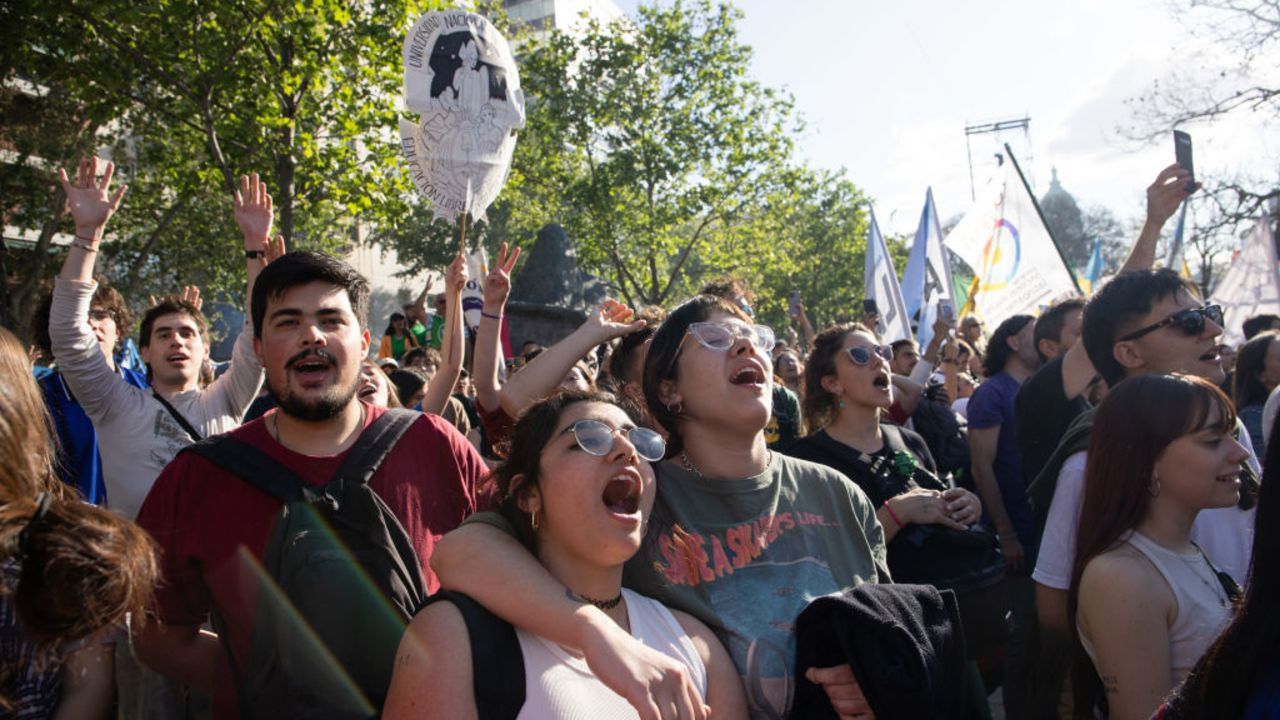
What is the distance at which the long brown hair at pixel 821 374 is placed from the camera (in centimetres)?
427

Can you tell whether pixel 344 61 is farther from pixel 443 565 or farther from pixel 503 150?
pixel 443 565

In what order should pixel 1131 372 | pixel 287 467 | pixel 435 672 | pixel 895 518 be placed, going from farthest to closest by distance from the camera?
1. pixel 1131 372
2. pixel 895 518
3. pixel 287 467
4. pixel 435 672

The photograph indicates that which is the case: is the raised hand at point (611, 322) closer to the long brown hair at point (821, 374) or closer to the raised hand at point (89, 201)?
the long brown hair at point (821, 374)

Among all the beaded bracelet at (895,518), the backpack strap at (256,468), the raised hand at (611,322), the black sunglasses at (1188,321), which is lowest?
the beaded bracelet at (895,518)

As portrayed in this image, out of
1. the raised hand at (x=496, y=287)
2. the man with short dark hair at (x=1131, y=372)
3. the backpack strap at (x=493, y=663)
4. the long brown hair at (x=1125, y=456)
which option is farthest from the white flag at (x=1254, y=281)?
the backpack strap at (x=493, y=663)

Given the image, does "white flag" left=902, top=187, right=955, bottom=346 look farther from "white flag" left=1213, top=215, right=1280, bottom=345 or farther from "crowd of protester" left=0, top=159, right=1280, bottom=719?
"crowd of protester" left=0, top=159, right=1280, bottom=719

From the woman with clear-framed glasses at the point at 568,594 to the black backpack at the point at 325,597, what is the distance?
0.35 m

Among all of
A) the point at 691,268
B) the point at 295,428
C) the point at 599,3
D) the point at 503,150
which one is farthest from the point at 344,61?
the point at 599,3

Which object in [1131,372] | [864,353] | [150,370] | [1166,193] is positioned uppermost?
[1166,193]

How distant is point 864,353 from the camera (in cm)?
415

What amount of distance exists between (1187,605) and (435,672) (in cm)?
197

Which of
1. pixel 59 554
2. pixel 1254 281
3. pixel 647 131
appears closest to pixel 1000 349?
pixel 59 554

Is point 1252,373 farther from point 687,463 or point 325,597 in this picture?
point 325,597

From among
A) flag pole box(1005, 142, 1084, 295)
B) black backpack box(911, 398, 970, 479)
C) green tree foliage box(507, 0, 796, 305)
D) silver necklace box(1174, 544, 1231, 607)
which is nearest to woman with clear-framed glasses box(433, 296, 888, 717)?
silver necklace box(1174, 544, 1231, 607)
